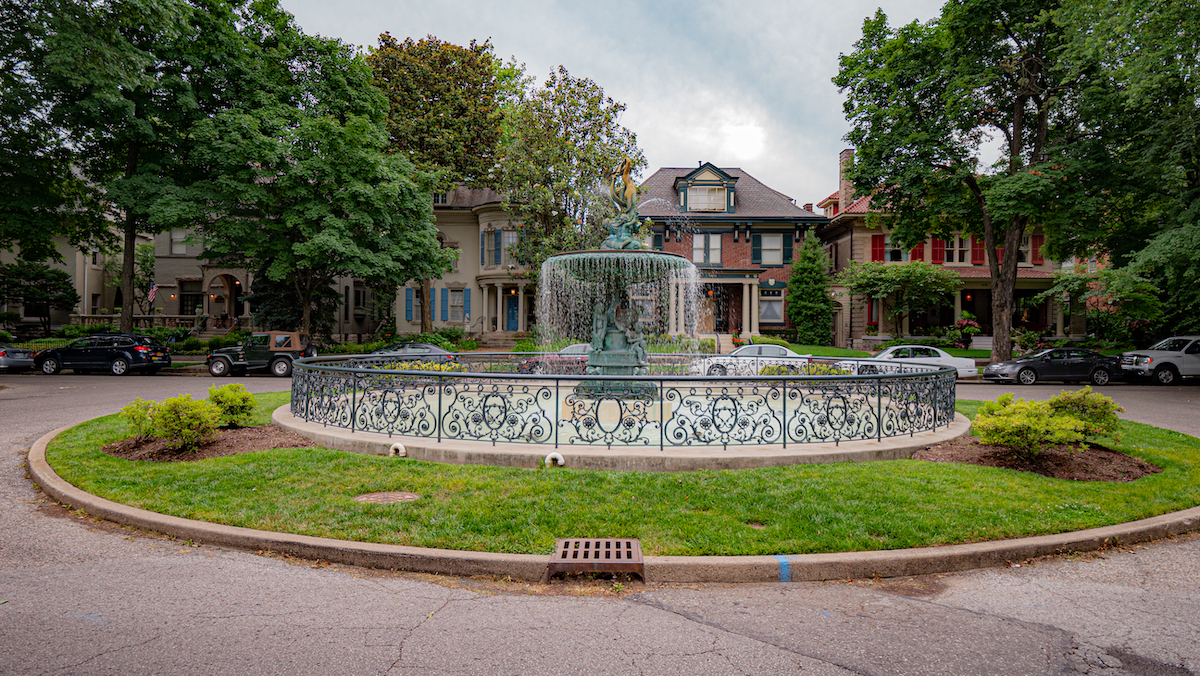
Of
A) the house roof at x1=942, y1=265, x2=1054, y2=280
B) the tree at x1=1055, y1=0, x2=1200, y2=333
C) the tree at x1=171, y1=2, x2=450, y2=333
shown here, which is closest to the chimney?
the house roof at x1=942, y1=265, x2=1054, y2=280

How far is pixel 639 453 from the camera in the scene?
7.27 meters

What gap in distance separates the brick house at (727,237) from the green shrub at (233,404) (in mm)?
29656

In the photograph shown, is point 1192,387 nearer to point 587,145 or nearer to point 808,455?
point 808,455

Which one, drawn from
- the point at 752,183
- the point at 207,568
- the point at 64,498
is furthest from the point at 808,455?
the point at 752,183

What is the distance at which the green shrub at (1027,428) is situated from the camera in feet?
23.3

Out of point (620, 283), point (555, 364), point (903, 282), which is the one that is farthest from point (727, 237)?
point (620, 283)

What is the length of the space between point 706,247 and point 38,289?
4351 centimetres

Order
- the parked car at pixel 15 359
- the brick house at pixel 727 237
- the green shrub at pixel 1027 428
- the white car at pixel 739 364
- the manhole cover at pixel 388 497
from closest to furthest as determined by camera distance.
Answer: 1. the manhole cover at pixel 388 497
2. the green shrub at pixel 1027 428
3. the white car at pixel 739 364
4. the parked car at pixel 15 359
5. the brick house at pixel 727 237

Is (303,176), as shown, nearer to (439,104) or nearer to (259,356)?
(259,356)

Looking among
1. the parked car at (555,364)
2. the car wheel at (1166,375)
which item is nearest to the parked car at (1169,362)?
the car wheel at (1166,375)

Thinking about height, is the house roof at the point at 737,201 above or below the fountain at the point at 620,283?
above

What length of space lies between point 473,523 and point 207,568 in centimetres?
213

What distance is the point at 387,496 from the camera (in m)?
6.17

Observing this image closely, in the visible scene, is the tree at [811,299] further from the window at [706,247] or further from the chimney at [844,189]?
the chimney at [844,189]
